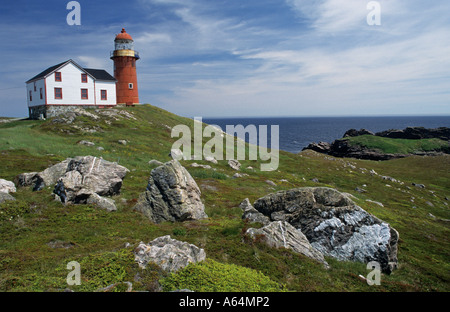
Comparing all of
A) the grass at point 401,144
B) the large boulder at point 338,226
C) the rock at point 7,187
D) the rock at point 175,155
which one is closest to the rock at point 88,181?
the rock at point 7,187

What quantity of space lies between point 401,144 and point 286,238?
115 m

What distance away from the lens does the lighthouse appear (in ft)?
249

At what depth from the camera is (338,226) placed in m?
15.4

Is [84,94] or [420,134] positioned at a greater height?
[84,94]

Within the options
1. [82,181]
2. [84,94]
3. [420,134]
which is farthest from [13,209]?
[420,134]

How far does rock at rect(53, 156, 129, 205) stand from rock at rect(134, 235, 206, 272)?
7939 millimetres

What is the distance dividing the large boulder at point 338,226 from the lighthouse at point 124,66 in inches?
2819

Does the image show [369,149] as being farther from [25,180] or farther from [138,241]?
[25,180]

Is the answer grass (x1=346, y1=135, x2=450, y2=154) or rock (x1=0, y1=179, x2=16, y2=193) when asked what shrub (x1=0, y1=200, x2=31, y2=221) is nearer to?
rock (x1=0, y1=179, x2=16, y2=193)

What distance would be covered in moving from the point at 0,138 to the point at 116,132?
60.4 ft

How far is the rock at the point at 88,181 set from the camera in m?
18.5

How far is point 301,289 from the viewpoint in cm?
1089
